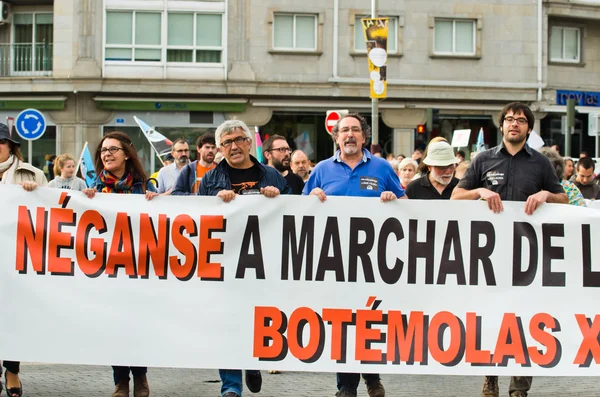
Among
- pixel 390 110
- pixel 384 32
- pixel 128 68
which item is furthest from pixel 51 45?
pixel 384 32

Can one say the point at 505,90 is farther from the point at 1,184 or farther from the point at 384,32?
the point at 1,184

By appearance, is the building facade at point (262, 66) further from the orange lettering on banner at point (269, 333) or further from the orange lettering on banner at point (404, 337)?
the orange lettering on banner at point (269, 333)

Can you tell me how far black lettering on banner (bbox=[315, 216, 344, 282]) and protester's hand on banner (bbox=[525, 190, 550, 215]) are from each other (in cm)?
128

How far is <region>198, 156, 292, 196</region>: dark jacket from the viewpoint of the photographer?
7258mm

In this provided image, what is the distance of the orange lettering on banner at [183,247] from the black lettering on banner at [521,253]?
2.17 m

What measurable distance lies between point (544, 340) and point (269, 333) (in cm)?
183

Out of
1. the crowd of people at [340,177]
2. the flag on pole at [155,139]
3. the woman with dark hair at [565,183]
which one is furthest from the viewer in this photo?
the flag on pole at [155,139]

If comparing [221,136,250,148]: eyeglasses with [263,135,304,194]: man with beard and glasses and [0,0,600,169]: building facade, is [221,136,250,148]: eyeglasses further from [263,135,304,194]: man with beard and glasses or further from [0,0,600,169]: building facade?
[0,0,600,169]: building facade

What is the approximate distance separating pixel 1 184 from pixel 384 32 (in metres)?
17.0

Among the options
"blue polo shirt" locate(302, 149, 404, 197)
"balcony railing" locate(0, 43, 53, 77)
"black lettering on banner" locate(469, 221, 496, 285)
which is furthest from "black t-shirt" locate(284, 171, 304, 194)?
"balcony railing" locate(0, 43, 53, 77)

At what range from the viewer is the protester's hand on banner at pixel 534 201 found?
693 cm

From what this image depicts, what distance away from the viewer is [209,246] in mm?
7066

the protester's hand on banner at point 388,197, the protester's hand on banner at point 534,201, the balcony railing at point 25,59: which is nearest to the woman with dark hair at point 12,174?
the protester's hand on banner at point 388,197

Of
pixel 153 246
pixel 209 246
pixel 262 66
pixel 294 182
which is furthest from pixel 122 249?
pixel 262 66
